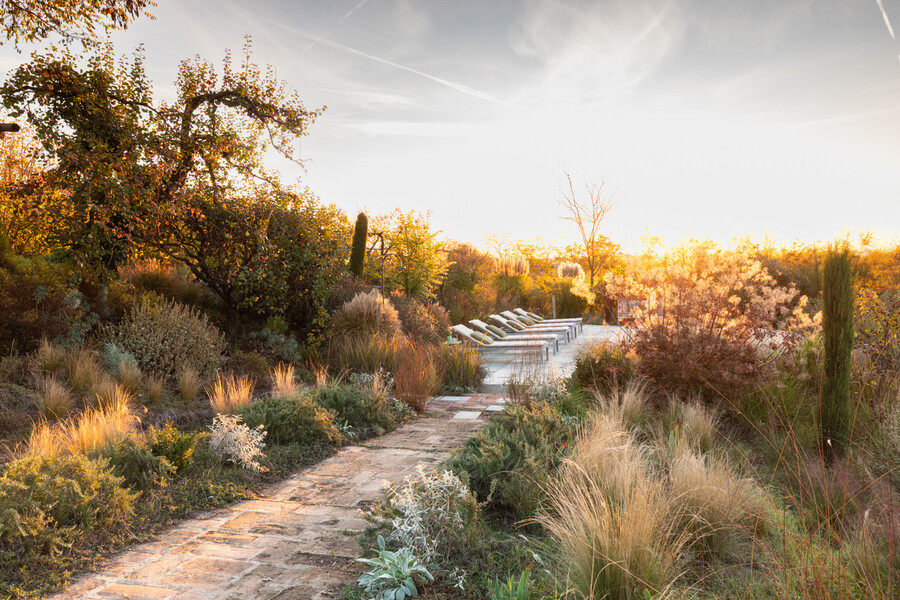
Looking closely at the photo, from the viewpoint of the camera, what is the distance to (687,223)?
1376 centimetres

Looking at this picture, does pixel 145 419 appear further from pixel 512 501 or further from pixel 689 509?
pixel 689 509

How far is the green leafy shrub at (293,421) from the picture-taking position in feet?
15.3

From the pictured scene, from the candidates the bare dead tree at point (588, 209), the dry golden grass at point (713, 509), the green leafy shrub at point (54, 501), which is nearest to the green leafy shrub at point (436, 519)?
the dry golden grass at point (713, 509)

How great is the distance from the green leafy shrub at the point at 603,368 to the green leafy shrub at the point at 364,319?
2.93m

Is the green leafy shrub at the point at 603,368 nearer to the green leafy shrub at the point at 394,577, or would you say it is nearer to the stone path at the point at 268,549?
the stone path at the point at 268,549

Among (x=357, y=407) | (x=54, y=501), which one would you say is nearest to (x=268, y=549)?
(x=54, y=501)

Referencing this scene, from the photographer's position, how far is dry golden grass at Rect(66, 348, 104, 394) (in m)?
5.39

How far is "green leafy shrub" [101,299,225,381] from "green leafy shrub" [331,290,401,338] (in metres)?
1.94

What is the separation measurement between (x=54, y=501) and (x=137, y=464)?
2.34 ft

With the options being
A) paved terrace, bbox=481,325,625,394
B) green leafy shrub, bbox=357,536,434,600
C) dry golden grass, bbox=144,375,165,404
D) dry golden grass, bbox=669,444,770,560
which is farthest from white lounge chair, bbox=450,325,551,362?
green leafy shrub, bbox=357,536,434,600

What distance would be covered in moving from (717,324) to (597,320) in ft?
35.9

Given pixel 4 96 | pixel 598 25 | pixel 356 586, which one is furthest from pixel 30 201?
pixel 598 25

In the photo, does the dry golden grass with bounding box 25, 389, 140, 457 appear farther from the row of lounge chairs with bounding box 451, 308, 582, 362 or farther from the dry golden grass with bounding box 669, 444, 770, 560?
the row of lounge chairs with bounding box 451, 308, 582, 362

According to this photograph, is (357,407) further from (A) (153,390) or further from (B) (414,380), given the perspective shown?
(A) (153,390)
